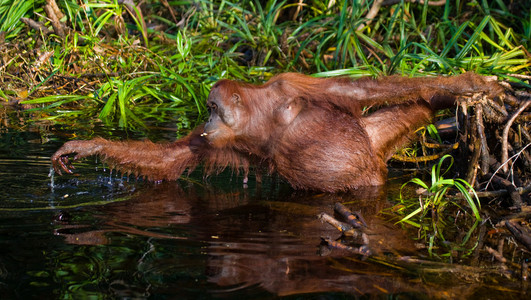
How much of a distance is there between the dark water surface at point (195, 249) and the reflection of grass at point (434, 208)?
0.15 meters

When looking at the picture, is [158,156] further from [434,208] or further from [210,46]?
[210,46]

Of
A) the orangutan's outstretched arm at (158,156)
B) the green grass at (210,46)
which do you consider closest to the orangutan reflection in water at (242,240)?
the orangutan's outstretched arm at (158,156)

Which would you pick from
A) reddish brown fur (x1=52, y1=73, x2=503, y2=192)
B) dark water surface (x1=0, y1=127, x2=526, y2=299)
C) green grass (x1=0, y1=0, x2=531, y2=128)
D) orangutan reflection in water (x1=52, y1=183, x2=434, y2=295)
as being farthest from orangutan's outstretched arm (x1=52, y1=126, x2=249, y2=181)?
green grass (x1=0, y1=0, x2=531, y2=128)

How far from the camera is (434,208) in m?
3.95

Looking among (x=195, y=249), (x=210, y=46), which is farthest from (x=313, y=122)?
(x=210, y=46)

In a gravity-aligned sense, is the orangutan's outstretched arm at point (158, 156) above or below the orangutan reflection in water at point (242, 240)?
above

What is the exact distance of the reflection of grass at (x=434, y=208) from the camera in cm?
355

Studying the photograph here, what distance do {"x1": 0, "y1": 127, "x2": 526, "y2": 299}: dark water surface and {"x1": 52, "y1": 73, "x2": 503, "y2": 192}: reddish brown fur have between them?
0.65 feet

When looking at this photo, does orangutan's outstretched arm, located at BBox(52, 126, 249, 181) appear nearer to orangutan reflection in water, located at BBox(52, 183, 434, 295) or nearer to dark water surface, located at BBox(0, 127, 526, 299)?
dark water surface, located at BBox(0, 127, 526, 299)

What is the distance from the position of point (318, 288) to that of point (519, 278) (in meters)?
0.88

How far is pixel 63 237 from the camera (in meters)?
3.24

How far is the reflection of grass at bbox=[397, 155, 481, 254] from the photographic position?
11.7ft

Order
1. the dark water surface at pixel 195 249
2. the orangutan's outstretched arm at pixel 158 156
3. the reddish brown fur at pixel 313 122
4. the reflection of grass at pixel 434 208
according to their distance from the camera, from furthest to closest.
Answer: the orangutan's outstretched arm at pixel 158 156 → the reddish brown fur at pixel 313 122 → the reflection of grass at pixel 434 208 → the dark water surface at pixel 195 249

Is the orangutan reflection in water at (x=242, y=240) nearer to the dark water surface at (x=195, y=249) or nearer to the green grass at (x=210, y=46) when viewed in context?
the dark water surface at (x=195, y=249)
